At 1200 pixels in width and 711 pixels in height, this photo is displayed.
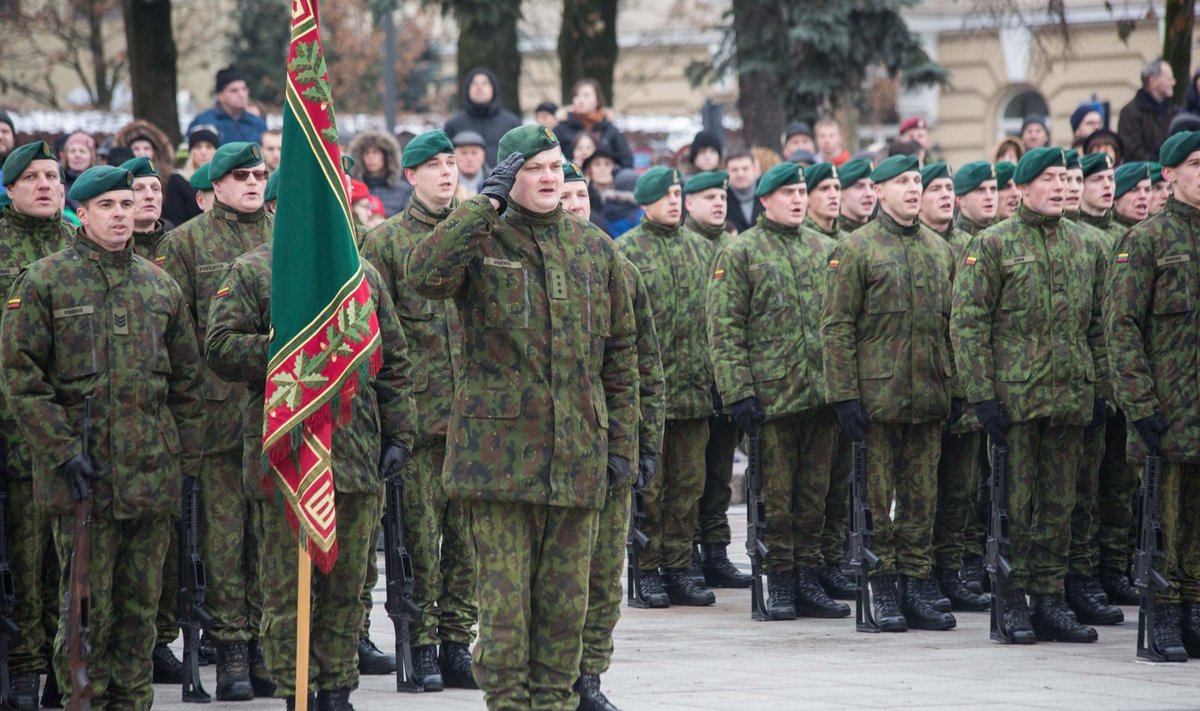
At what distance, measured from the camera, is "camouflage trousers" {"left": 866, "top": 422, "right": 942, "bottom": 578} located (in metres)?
10.7

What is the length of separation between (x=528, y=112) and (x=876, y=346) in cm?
3283

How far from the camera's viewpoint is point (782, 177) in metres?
11.5

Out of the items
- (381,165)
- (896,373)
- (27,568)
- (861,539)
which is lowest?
(27,568)

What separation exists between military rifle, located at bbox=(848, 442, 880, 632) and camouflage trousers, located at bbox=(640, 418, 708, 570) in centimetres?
131

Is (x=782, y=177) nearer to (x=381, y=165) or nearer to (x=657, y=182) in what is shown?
(x=657, y=182)

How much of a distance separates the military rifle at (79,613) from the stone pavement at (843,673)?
99cm

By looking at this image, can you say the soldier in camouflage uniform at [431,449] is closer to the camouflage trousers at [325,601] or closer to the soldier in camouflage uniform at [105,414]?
the camouflage trousers at [325,601]

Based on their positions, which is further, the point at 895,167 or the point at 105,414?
the point at 895,167

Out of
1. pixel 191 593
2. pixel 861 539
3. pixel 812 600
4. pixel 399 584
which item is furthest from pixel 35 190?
pixel 812 600

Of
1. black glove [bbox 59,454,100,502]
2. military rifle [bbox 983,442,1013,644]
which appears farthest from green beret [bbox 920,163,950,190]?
black glove [bbox 59,454,100,502]

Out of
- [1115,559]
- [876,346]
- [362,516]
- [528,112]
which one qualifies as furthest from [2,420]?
[528,112]

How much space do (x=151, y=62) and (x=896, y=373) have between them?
517 inches

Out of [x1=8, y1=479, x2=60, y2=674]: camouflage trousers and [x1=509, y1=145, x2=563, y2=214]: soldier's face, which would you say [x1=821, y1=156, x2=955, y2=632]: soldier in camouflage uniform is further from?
[x1=8, y1=479, x2=60, y2=674]: camouflage trousers

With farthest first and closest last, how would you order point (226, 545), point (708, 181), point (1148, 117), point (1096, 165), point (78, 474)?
point (1148, 117) → point (708, 181) → point (1096, 165) → point (226, 545) → point (78, 474)
